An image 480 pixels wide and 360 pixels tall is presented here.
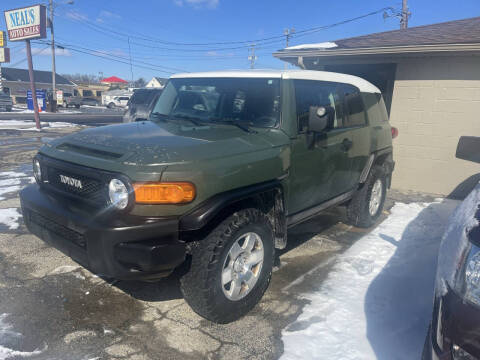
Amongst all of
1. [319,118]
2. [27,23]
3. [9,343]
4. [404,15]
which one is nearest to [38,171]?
[9,343]

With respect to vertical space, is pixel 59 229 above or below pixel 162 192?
below

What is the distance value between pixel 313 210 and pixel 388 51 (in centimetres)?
453

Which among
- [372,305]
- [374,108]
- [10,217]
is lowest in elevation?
[372,305]

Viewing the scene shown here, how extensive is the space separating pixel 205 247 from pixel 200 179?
48cm

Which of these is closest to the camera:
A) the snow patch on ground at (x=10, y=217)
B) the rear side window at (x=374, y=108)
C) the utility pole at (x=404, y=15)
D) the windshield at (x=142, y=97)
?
the snow patch on ground at (x=10, y=217)

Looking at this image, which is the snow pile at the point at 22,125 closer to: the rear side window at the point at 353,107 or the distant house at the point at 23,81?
the rear side window at the point at 353,107

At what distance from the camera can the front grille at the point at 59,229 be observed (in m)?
2.54

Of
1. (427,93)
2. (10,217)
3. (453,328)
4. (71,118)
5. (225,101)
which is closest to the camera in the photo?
(453,328)

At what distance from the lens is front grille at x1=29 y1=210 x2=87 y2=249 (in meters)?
2.54

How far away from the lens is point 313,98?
3.82 metres

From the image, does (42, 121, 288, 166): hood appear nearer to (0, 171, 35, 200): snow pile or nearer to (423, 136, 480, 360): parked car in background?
(423, 136, 480, 360): parked car in background

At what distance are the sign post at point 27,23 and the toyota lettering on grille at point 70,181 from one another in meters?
16.4

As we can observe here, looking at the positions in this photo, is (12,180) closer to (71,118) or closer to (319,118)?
(319,118)

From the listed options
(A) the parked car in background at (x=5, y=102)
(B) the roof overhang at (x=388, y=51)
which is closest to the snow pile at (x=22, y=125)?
(A) the parked car in background at (x=5, y=102)
